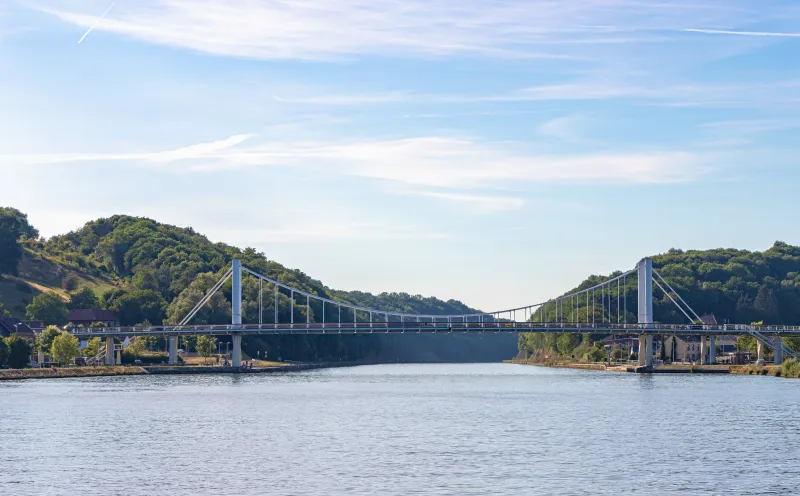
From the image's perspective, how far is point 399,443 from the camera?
59938 mm

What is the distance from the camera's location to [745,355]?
581ft

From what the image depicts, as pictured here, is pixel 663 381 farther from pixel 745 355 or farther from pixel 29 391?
pixel 29 391

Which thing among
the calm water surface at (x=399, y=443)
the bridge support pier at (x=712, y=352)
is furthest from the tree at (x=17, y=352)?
the bridge support pier at (x=712, y=352)

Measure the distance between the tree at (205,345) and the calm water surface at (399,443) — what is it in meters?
79.6

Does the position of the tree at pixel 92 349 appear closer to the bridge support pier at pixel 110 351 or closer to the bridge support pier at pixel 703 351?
the bridge support pier at pixel 110 351

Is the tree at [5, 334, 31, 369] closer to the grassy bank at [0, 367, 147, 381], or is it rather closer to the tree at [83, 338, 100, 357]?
the grassy bank at [0, 367, 147, 381]

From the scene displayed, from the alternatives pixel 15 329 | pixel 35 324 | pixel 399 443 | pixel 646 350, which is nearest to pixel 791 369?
pixel 646 350

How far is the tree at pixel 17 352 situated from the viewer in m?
140

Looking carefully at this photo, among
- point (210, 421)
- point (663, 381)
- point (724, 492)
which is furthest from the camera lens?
point (663, 381)

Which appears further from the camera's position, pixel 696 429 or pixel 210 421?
pixel 210 421

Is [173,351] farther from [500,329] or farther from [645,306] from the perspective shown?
[645,306]

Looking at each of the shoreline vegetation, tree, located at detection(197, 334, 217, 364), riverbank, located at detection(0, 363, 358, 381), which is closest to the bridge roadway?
the shoreline vegetation

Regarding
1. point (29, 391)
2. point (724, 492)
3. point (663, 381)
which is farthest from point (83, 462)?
point (663, 381)

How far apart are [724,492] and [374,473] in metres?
14.5
